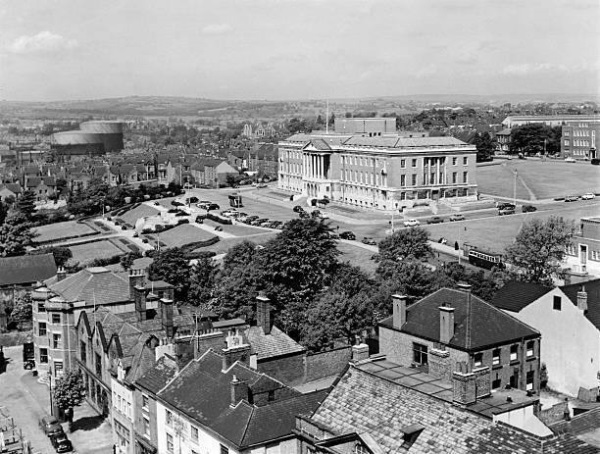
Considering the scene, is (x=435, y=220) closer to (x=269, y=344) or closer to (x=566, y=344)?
(x=566, y=344)

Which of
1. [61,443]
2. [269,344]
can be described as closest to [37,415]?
[61,443]

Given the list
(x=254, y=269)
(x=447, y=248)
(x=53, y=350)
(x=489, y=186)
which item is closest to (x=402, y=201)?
(x=489, y=186)

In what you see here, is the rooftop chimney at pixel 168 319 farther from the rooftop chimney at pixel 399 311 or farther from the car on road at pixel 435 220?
the car on road at pixel 435 220

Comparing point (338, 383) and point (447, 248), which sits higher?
point (338, 383)

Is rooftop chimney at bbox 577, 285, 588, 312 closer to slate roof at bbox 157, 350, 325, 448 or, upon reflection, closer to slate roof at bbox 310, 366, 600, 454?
slate roof at bbox 157, 350, 325, 448

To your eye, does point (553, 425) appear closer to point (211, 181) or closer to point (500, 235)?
point (500, 235)

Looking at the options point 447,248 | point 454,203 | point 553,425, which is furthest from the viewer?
point 454,203
